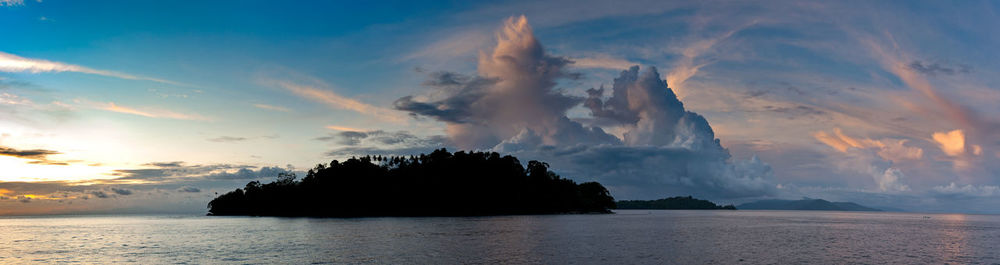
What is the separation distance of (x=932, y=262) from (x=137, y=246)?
115 meters

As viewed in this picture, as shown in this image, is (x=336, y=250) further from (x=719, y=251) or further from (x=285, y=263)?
(x=719, y=251)

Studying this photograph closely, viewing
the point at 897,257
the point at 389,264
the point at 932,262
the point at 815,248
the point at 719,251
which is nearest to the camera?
the point at 389,264

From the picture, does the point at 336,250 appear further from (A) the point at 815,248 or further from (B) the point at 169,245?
(A) the point at 815,248

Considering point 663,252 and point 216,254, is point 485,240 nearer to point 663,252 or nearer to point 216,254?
point 663,252

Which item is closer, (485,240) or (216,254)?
(216,254)

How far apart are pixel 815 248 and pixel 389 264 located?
215 feet

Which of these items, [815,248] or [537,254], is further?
[815,248]

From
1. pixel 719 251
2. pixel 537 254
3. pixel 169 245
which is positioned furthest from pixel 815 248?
pixel 169 245

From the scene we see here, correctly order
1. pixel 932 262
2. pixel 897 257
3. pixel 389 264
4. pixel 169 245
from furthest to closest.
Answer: pixel 169 245 < pixel 897 257 < pixel 932 262 < pixel 389 264

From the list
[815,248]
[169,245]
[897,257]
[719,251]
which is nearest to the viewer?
[897,257]

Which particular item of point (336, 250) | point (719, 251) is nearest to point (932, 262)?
point (719, 251)

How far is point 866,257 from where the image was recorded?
75938 millimetres

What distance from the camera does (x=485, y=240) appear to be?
324 feet

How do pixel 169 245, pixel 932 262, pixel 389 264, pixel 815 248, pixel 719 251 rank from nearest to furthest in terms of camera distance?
pixel 389 264, pixel 932 262, pixel 719 251, pixel 815 248, pixel 169 245
